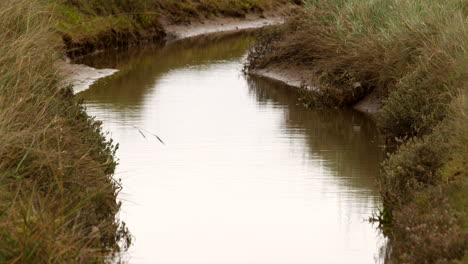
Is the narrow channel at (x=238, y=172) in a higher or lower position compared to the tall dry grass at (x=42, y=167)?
lower

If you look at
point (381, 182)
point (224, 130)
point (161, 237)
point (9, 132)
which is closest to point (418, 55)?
point (224, 130)

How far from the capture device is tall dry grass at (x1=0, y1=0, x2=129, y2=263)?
6.58 m

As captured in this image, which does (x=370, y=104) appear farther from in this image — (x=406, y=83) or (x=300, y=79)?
(x=406, y=83)

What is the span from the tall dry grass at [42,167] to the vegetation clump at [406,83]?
251 centimetres

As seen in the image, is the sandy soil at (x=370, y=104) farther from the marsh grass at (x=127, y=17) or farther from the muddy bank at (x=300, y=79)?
the marsh grass at (x=127, y=17)

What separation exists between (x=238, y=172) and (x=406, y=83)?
3.01 metres

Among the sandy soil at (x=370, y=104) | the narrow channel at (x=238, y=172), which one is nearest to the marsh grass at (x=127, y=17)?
the narrow channel at (x=238, y=172)

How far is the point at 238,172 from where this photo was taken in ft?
42.6

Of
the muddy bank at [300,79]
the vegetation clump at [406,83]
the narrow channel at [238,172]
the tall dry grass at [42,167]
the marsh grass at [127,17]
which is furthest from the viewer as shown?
the marsh grass at [127,17]

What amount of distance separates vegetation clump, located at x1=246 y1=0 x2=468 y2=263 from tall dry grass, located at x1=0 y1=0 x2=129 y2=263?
251 cm

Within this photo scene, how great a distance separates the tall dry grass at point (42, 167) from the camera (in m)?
6.58

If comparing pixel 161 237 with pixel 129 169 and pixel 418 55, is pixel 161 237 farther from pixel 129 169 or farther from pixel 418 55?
pixel 418 55

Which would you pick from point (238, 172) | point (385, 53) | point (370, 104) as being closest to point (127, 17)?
point (370, 104)

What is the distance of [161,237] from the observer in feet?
32.6
